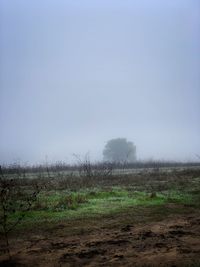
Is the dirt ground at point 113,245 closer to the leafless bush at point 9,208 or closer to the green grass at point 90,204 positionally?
the leafless bush at point 9,208

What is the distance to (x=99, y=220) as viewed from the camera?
38.5ft

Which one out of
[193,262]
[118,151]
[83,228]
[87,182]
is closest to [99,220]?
[83,228]

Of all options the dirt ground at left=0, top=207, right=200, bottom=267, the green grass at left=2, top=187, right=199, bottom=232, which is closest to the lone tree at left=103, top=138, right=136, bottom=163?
the green grass at left=2, top=187, right=199, bottom=232

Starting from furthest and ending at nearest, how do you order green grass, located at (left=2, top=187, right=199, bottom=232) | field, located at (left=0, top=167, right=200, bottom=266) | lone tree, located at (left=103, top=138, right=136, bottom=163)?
lone tree, located at (left=103, top=138, right=136, bottom=163), green grass, located at (left=2, top=187, right=199, bottom=232), field, located at (left=0, top=167, right=200, bottom=266)

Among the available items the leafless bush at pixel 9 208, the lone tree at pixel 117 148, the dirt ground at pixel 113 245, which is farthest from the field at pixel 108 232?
the lone tree at pixel 117 148

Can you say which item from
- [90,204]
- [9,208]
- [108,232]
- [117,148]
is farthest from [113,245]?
[117,148]

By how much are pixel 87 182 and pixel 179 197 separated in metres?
8.68

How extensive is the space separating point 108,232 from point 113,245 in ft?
4.55

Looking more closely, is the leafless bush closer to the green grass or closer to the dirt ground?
the green grass

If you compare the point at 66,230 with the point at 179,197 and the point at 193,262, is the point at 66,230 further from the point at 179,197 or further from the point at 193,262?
the point at 179,197

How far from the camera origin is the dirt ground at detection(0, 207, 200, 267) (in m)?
7.48

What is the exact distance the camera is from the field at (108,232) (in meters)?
7.67

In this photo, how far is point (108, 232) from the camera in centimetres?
1000

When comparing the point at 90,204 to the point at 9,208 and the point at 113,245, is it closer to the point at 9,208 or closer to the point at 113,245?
the point at 9,208
